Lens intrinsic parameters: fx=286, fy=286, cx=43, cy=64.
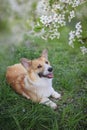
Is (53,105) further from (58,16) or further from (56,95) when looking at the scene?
(58,16)

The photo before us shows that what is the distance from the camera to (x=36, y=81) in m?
3.53

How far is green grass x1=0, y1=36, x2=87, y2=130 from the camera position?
316 centimetres

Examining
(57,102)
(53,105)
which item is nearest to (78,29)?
(53,105)

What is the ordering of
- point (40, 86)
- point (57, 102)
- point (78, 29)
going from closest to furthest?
1. point (78, 29)
2. point (40, 86)
3. point (57, 102)

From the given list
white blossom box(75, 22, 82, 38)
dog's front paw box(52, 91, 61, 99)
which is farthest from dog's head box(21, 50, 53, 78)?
white blossom box(75, 22, 82, 38)

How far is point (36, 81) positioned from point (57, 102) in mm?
419

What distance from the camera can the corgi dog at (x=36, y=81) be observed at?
3471mm

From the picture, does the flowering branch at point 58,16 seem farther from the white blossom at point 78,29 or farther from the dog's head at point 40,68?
the dog's head at point 40,68

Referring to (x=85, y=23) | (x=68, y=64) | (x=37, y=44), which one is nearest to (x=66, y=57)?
(x=68, y=64)

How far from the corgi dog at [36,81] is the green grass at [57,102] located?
100 millimetres

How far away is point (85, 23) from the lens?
2.65 meters

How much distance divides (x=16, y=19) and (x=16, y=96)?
2.71 meters

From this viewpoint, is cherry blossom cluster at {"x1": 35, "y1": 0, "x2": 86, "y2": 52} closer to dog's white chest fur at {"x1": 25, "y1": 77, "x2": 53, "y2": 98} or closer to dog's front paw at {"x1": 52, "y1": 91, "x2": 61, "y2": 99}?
dog's white chest fur at {"x1": 25, "y1": 77, "x2": 53, "y2": 98}

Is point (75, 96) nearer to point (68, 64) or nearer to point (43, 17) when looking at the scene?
point (68, 64)
